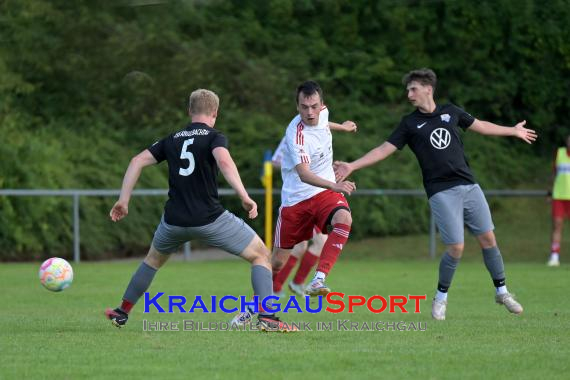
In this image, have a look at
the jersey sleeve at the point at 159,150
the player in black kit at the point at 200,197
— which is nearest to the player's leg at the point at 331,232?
the player in black kit at the point at 200,197

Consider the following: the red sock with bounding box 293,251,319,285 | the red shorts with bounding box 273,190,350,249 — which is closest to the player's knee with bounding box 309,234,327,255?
the red sock with bounding box 293,251,319,285

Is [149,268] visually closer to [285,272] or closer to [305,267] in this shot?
[285,272]

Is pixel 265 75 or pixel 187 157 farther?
pixel 265 75

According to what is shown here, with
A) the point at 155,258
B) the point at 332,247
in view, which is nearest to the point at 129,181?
the point at 155,258

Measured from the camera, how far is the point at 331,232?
10297 millimetres

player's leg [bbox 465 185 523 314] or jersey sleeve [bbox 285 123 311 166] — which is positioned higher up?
jersey sleeve [bbox 285 123 311 166]

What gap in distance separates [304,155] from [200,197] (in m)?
1.79

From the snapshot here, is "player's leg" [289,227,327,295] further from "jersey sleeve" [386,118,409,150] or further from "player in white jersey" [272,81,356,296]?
"jersey sleeve" [386,118,409,150]

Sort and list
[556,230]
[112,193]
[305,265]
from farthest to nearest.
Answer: [112,193] < [556,230] < [305,265]

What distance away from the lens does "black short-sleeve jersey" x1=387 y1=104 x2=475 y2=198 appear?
404 inches

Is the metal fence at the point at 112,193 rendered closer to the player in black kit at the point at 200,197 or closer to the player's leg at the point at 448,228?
the player's leg at the point at 448,228

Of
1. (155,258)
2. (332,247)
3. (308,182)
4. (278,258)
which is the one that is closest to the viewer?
(155,258)

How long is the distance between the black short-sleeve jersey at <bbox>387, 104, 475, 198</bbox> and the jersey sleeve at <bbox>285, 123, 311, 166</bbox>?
0.81 metres

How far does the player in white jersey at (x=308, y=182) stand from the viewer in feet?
33.8
